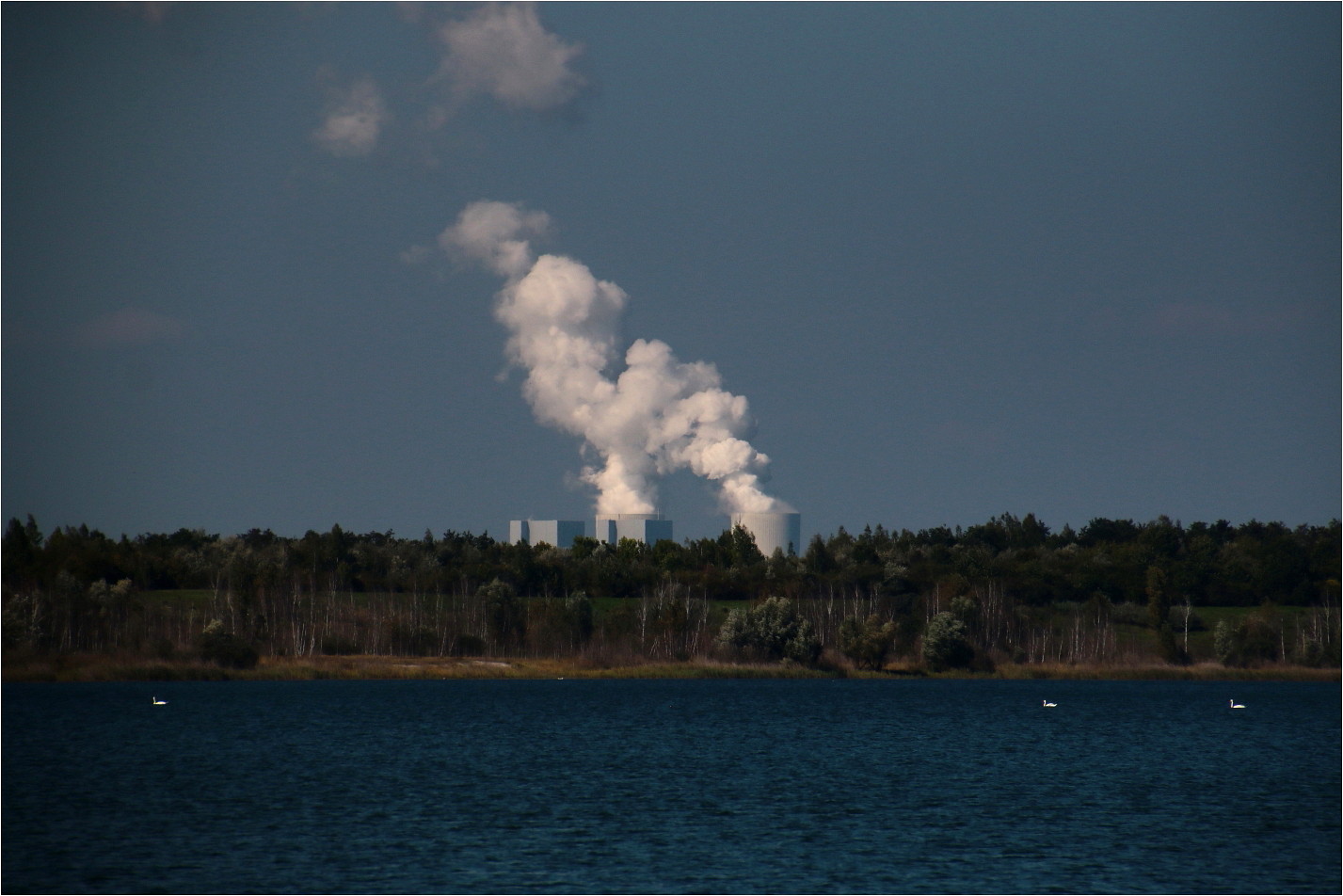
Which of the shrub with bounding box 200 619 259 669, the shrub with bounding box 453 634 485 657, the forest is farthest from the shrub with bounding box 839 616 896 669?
the shrub with bounding box 200 619 259 669

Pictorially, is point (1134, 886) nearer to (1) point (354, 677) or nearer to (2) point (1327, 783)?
(2) point (1327, 783)

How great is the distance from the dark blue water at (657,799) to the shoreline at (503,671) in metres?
20.1

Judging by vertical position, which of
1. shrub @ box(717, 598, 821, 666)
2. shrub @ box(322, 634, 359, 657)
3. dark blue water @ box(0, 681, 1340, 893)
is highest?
shrub @ box(717, 598, 821, 666)

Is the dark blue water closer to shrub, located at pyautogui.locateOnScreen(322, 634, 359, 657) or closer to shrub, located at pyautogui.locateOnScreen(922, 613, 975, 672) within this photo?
shrub, located at pyautogui.locateOnScreen(322, 634, 359, 657)

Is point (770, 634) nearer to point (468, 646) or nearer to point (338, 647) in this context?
point (468, 646)

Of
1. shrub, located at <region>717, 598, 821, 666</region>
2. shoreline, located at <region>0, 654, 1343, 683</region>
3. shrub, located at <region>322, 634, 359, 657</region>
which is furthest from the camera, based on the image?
shrub, located at <region>322, 634, 359, 657</region>

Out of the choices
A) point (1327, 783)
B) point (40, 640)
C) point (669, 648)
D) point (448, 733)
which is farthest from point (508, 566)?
point (1327, 783)

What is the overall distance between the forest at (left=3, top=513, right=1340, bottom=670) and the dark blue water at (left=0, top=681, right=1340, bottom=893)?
3156 centimetres

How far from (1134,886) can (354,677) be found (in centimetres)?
10151

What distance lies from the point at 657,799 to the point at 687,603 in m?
96.2

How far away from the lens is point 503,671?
463 ft

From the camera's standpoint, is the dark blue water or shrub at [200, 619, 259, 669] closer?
the dark blue water

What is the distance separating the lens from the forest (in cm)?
14075

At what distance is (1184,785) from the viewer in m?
64.9
